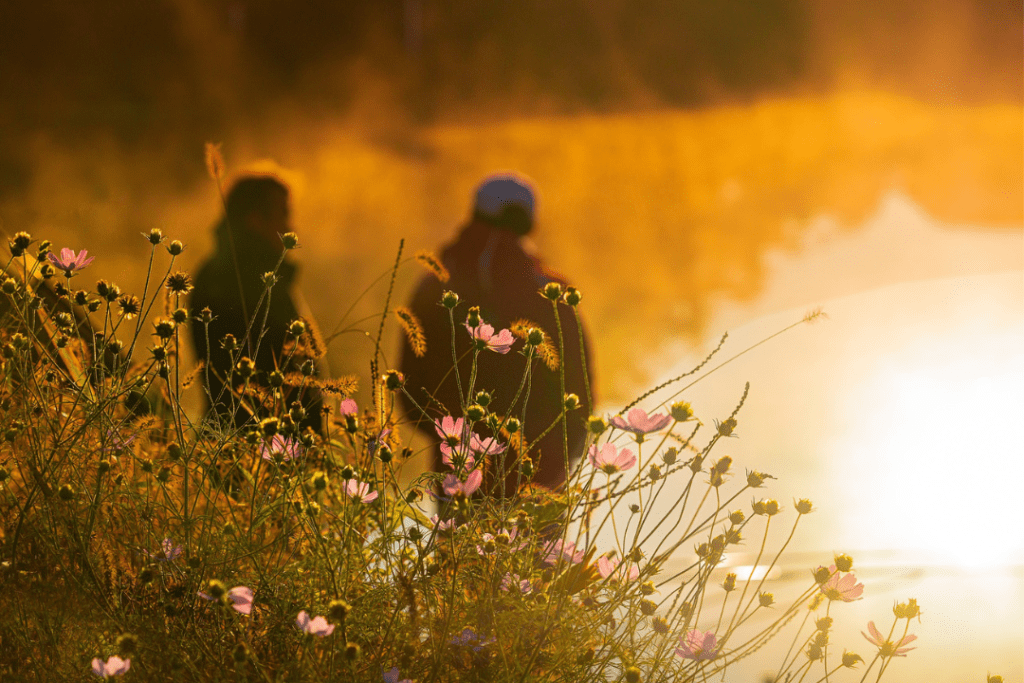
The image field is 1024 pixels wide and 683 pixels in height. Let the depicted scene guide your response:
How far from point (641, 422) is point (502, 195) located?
1.38 metres

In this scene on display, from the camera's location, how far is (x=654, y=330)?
20.5 feet

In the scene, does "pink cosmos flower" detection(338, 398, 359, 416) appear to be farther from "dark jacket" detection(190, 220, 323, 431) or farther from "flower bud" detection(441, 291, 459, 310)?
"dark jacket" detection(190, 220, 323, 431)

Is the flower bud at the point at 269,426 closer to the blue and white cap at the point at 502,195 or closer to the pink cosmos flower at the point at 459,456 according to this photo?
the pink cosmos flower at the point at 459,456

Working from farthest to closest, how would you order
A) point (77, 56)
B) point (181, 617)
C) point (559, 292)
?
point (77, 56)
point (559, 292)
point (181, 617)

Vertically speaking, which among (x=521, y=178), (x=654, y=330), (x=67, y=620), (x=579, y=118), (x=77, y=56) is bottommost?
(x=67, y=620)

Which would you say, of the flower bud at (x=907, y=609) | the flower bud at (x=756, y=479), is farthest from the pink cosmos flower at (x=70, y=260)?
the flower bud at (x=907, y=609)

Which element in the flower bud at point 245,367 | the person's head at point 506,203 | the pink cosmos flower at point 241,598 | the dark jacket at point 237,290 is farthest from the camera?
the person's head at point 506,203

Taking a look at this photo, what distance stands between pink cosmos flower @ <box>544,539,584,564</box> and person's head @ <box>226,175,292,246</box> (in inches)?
58.4

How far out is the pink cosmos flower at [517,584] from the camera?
0.57 metres

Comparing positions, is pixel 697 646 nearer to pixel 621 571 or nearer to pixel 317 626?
pixel 621 571

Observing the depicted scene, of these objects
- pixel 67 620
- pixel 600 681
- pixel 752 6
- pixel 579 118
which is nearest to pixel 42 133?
pixel 67 620

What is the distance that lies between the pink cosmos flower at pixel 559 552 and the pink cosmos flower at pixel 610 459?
0.07 meters

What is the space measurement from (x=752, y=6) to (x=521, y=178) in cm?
344

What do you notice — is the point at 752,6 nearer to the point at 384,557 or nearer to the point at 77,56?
the point at 77,56
